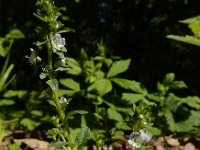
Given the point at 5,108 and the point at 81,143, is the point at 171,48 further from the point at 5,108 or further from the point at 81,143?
the point at 81,143

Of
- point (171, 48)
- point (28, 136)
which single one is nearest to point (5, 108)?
point (28, 136)

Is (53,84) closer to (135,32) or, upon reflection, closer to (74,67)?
(74,67)

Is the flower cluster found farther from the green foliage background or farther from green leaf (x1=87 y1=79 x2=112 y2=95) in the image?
the green foliage background

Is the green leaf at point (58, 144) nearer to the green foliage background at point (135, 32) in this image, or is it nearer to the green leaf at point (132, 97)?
the green leaf at point (132, 97)

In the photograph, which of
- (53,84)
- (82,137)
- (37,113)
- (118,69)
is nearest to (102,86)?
(118,69)

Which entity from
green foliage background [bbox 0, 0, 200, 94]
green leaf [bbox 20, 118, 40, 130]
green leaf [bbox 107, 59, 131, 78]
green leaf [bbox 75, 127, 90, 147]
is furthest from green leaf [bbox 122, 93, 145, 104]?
green foliage background [bbox 0, 0, 200, 94]

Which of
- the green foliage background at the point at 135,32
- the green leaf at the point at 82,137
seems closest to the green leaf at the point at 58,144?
the green leaf at the point at 82,137
